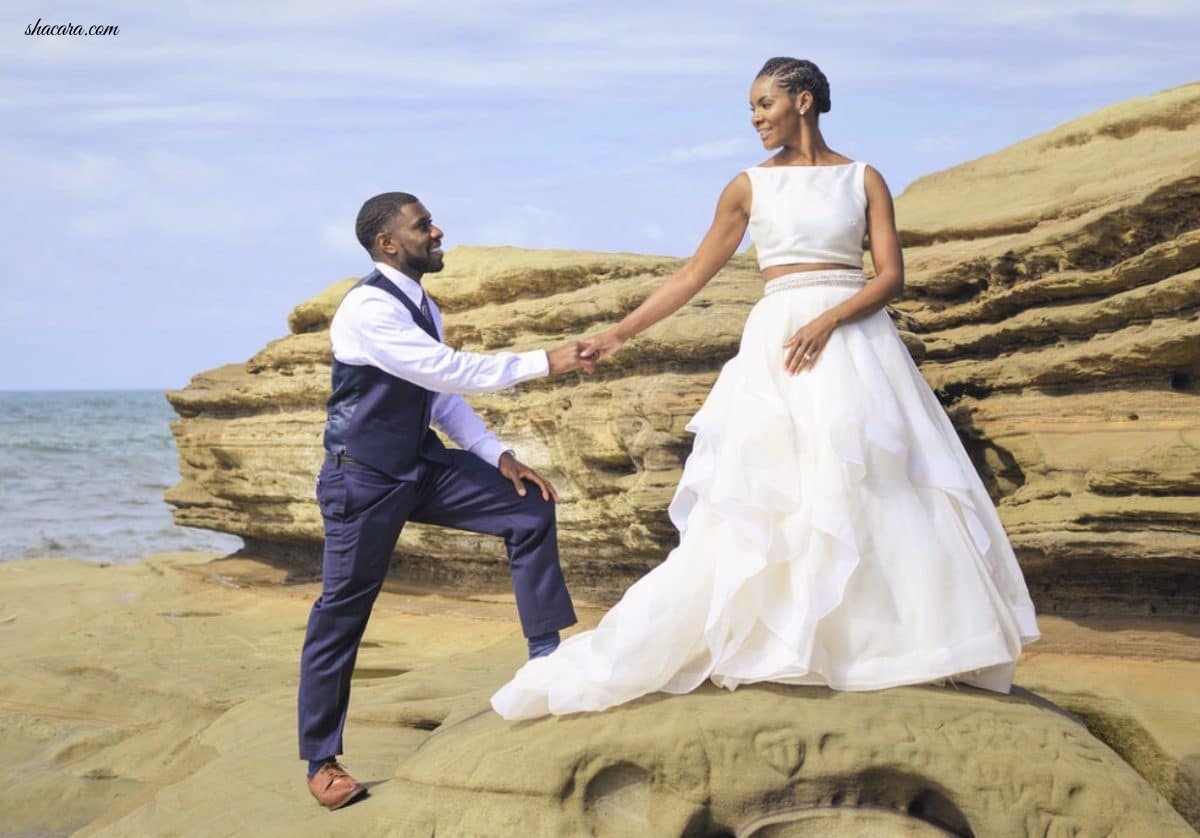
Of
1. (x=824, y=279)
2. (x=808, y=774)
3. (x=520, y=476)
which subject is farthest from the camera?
(x=520, y=476)

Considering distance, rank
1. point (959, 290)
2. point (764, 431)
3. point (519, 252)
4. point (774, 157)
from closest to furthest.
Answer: point (764, 431) < point (774, 157) < point (959, 290) < point (519, 252)

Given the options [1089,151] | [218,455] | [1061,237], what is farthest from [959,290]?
[218,455]

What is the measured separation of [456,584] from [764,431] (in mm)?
5787

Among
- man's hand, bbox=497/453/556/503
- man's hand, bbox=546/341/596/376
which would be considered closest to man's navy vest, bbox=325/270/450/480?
man's hand, bbox=497/453/556/503

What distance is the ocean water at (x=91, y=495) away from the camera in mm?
17875

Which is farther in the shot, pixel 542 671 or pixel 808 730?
pixel 542 671

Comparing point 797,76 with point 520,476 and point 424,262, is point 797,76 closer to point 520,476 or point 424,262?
point 424,262

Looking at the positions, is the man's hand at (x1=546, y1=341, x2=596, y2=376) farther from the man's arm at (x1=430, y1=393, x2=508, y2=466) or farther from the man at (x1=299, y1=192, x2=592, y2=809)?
the man's arm at (x1=430, y1=393, x2=508, y2=466)

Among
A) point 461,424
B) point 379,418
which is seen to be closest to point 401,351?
point 379,418

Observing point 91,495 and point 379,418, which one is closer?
point 379,418

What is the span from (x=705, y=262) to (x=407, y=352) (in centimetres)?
100

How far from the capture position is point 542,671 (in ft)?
13.5

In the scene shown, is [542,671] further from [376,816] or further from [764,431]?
[764,431]

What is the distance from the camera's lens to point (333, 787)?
4.30 m
